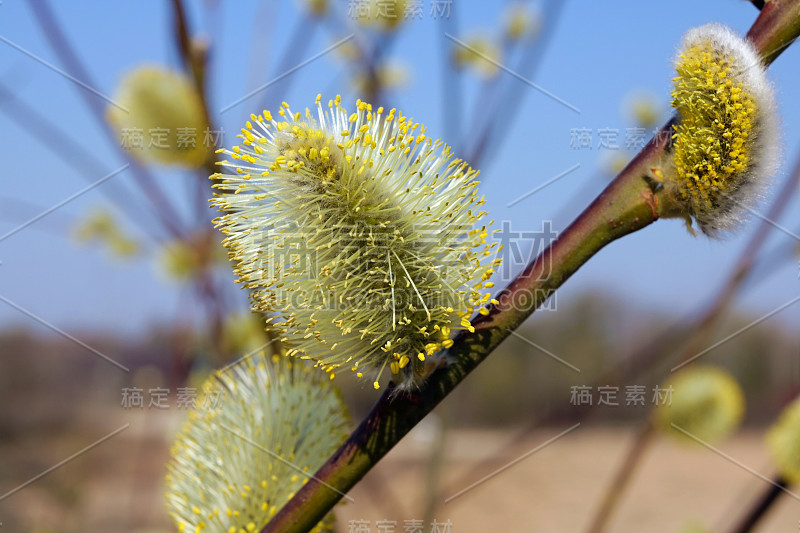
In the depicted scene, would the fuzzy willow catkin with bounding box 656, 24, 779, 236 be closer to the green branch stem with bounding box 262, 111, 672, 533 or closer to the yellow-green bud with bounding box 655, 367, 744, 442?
the green branch stem with bounding box 262, 111, 672, 533

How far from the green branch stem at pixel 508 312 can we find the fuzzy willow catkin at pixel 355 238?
0.02 m

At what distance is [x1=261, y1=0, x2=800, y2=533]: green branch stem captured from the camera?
1.24ft

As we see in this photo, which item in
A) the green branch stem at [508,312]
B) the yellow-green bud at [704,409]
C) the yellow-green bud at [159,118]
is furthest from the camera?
the yellow-green bud at [704,409]

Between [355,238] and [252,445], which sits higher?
[355,238]

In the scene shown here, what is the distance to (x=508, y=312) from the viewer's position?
0.39 metres

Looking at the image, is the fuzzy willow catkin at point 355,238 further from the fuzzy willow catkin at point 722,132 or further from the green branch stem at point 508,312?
the fuzzy willow catkin at point 722,132

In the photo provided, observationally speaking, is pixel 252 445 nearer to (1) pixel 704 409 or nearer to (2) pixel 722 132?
(2) pixel 722 132

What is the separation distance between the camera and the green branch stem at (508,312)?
38cm

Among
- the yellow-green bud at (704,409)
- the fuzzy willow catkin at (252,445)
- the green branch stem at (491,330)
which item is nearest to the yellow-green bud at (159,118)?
the fuzzy willow catkin at (252,445)

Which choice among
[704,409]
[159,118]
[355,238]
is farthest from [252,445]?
[704,409]

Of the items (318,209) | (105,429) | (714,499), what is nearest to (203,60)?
(318,209)

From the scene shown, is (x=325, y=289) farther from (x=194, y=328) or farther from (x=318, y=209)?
(x=194, y=328)

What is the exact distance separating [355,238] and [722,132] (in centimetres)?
27

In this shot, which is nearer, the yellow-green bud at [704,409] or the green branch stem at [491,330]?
the green branch stem at [491,330]
